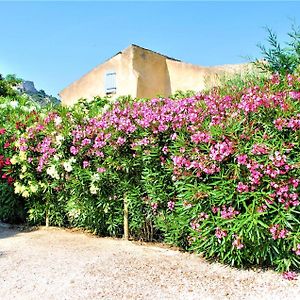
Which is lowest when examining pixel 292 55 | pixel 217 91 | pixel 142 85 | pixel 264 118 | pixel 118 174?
pixel 118 174

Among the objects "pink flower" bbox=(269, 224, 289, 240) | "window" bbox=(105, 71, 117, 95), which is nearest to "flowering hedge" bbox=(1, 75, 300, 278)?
"pink flower" bbox=(269, 224, 289, 240)

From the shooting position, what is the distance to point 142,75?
22734 millimetres

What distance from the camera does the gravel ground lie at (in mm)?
3967

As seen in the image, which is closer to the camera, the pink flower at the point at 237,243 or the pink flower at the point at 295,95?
the pink flower at the point at 237,243

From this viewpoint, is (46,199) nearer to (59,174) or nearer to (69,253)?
(59,174)

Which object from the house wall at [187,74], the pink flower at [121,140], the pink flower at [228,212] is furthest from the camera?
the house wall at [187,74]

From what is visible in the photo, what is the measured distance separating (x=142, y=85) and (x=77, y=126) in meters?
16.9

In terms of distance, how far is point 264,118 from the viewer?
14.7 ft

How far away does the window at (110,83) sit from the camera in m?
23.3

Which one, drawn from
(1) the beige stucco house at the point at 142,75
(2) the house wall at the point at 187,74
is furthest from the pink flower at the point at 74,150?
(1) the beige stucco house at the point at 142,75

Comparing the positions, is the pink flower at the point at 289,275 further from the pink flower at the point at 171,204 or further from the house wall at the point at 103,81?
the house wall at the point at 103,81

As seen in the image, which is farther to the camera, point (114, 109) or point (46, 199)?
point (46, 199)

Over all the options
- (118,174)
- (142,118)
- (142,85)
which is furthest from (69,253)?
(142,85)

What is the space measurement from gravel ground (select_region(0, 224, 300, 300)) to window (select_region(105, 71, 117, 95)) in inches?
717
